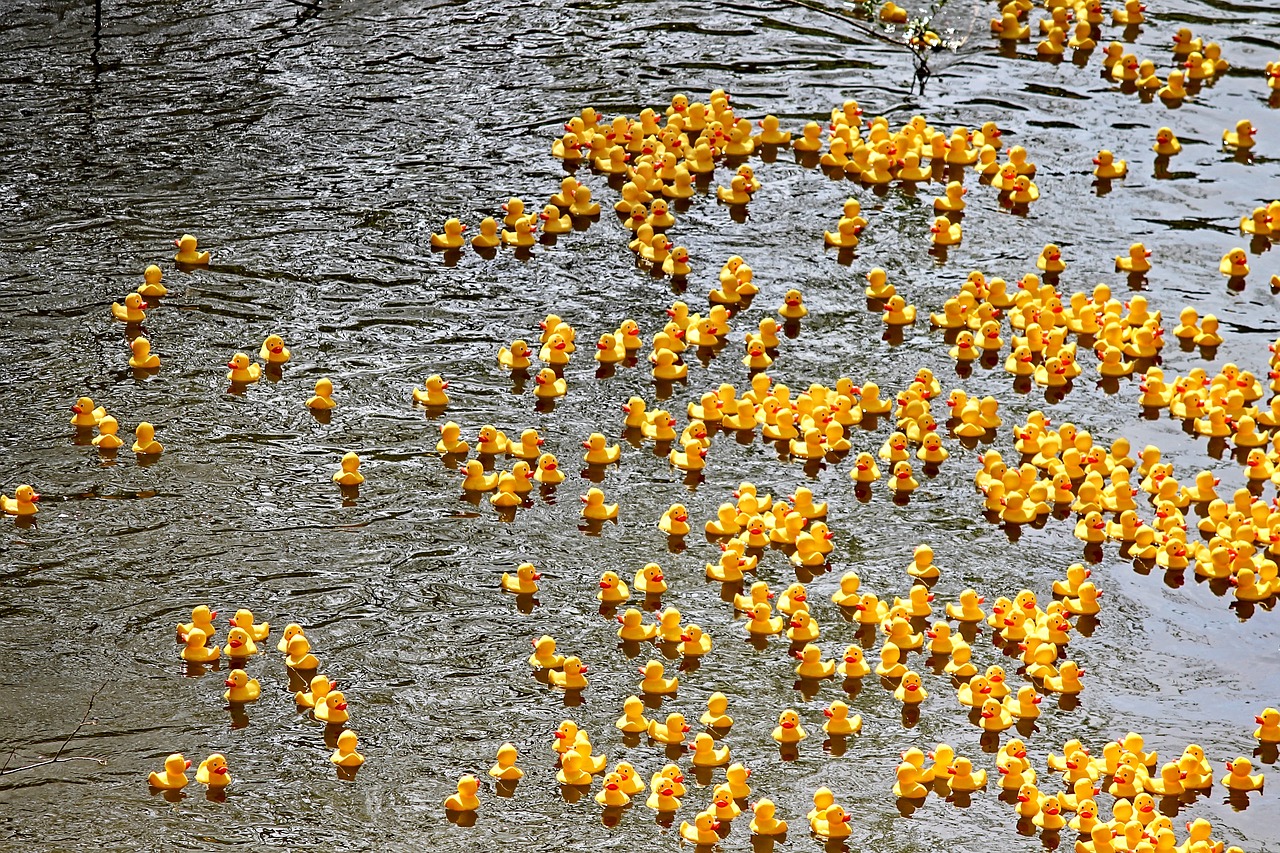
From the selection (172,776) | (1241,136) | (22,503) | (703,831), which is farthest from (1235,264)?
(22,503)

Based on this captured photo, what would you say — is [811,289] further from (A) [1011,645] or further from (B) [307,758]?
(B) [307,758]

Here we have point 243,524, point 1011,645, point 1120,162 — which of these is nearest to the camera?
point 1011,645

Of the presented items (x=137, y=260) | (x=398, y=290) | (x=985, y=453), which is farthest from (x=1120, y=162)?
(x=137, y=260)

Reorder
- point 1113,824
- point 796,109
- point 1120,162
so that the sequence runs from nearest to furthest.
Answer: point 1113,824 → point 1120,162 → point 796,109

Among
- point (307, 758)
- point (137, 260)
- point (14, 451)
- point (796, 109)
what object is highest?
point (796, 109)

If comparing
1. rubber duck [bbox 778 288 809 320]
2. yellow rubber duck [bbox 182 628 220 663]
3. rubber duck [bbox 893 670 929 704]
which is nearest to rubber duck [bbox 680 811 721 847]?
rubber duck [bbox 893 670 929 704]

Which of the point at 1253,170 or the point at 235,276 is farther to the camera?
the point at 1253,170

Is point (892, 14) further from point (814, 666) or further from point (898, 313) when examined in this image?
point (814, 666)
